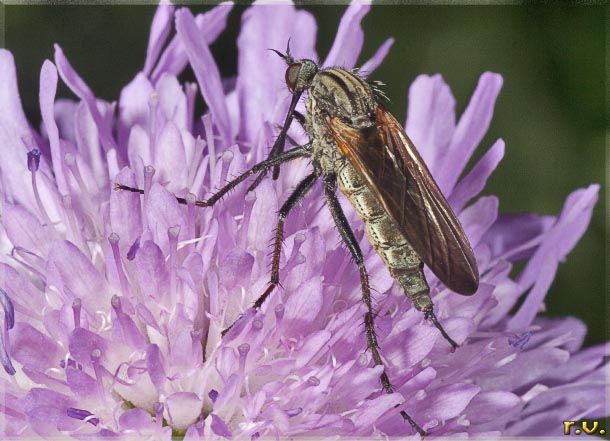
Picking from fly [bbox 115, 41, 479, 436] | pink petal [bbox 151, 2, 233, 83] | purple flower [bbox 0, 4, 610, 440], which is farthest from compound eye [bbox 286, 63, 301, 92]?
pink petal [bbox 151, 2, 233, 83]

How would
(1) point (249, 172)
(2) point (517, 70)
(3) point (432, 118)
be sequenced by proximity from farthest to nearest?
(2) point (517, 70) → (3) point (432, 118) → (1) point (249, 172)

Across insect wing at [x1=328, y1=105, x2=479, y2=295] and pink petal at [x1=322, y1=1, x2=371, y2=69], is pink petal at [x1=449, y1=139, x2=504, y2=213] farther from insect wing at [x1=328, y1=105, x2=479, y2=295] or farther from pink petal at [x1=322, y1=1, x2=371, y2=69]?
pink petal at [x1=322, y1=1, x2=371, y2=69]

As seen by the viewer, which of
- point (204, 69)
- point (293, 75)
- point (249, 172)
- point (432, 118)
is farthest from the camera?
point (432, 118)

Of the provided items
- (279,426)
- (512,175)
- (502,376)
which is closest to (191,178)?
(279,426)

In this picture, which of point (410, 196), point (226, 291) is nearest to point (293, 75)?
point (410, 196)

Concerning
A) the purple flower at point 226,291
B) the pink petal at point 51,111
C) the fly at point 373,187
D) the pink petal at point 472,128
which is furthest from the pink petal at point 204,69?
the pink petal at point 472,128

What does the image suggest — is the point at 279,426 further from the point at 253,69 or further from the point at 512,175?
the point at 512,175

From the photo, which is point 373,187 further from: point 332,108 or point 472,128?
point 472,128
